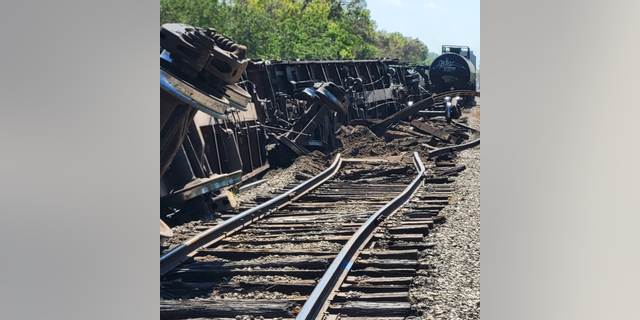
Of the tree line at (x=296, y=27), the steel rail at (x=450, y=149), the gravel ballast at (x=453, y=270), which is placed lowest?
the gravel ballast at (x=453, y=270)

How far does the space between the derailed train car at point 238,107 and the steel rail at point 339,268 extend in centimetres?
138

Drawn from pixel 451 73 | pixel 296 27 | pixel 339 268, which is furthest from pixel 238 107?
pixel 451 73

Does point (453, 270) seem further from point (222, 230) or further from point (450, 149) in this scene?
point (450, 149)

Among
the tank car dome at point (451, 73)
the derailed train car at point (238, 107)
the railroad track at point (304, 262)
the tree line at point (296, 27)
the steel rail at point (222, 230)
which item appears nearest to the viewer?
the railroad track at point (304, 262)
